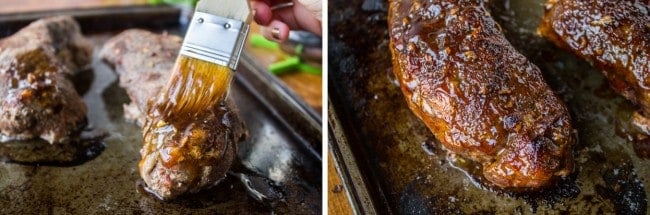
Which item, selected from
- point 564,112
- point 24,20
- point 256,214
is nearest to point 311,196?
point 256,214

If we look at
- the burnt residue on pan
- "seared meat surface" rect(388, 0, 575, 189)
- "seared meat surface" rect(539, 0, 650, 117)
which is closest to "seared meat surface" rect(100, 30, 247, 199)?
the burnt residue on pan

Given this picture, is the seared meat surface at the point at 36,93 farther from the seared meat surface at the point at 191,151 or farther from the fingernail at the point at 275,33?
the fingernail at the point at 275,33

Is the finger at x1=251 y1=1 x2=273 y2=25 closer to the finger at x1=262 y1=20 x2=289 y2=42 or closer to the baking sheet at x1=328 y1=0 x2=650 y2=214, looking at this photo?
the finger at x1=262 y1=20 x2=289 y2=42

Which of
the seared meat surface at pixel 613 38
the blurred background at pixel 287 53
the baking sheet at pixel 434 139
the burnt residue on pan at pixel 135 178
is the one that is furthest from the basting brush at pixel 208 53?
the seared meat surface at pixel 613 38

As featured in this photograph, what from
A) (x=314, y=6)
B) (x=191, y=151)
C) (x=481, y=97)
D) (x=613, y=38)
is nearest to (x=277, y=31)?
(x=314, y=6)

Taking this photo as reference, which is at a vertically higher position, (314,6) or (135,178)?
(314,6)

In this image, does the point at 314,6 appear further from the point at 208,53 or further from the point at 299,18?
the point at 208,53
